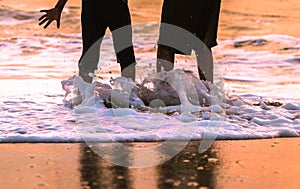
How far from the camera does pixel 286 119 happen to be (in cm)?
534

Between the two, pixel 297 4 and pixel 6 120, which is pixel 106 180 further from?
pixel 297 4

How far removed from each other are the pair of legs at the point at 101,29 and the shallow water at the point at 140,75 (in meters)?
0.24

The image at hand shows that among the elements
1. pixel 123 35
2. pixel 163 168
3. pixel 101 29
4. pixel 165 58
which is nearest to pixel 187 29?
pixel 165 58

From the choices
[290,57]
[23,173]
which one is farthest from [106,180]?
[290,57]

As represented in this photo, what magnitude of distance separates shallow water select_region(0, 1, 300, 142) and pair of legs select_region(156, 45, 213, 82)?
13 cm

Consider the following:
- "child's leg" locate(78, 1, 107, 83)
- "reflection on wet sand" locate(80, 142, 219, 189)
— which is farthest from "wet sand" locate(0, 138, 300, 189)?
"child's leg" locate(78, 1, 107, 83)

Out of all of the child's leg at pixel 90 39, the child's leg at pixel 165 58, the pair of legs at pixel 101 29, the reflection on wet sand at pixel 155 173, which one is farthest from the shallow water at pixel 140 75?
the reflection on wet sand at pixel 155 173

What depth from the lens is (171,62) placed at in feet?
19.8

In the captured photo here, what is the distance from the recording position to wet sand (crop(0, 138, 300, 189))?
3.66 m

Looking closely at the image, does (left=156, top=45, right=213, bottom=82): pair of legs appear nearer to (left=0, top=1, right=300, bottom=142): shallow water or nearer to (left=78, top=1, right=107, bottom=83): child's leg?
(left=0, top=1, right=300, bottom=142): shallow water

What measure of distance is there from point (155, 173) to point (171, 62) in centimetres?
228

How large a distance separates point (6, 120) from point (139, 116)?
0.90 metres

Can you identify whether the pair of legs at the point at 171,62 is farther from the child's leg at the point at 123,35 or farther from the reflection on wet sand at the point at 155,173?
the reflection on wet sand at the point at 155,173

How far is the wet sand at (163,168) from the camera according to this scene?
3658 millimetres
